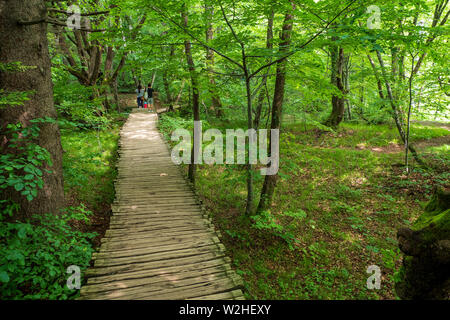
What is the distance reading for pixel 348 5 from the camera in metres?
3.57

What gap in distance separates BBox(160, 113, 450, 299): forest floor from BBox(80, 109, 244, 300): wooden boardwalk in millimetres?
985

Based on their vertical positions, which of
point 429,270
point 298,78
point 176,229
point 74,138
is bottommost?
point 176,229

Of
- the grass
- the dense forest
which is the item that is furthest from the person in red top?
the grass

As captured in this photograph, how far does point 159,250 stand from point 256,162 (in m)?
3.29

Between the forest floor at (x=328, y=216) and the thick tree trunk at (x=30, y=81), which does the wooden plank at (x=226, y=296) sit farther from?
the thick tree trunk at (x=30, y=81)

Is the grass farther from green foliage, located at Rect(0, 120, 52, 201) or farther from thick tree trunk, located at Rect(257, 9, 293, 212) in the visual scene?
thick tree trunk, located at Rect(257, 9, 293, 212)

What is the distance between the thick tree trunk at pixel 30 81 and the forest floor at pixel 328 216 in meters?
4.06

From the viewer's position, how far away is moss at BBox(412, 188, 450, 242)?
2635mm

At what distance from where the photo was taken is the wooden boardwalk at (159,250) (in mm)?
3512

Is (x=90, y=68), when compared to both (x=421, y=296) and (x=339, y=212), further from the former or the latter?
(x=421, y=296)

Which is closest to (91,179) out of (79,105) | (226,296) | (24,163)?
(79,105)
